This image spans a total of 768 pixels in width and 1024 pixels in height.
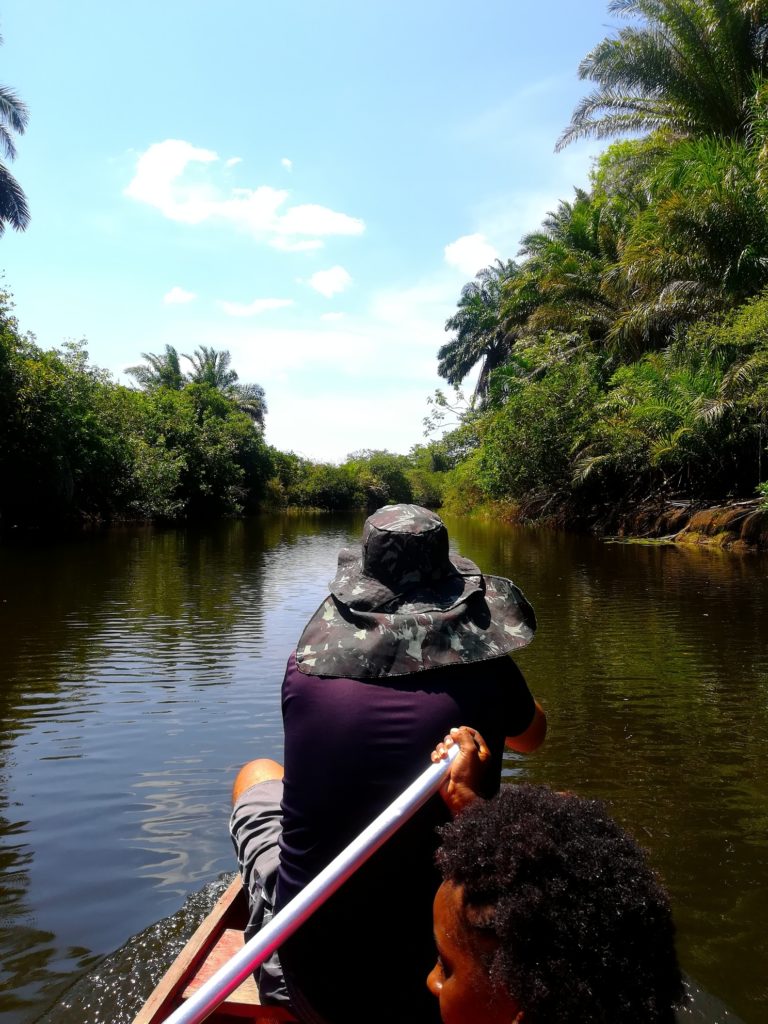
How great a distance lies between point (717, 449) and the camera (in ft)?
60.6

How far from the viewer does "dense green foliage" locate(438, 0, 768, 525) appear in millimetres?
15352

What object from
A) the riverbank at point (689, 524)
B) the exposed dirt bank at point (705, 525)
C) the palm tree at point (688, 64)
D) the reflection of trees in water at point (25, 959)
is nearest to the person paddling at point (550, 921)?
the reflection of trees in water at point (25, 959)

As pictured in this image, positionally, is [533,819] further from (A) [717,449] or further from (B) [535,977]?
(A) [717,449]

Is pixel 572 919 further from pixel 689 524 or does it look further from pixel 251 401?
pixel 251 401

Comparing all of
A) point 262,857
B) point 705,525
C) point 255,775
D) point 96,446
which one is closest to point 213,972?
point 262,857

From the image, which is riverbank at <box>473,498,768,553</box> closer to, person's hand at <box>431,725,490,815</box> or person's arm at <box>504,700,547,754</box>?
person's arm at <box>504,700,547,754</box>

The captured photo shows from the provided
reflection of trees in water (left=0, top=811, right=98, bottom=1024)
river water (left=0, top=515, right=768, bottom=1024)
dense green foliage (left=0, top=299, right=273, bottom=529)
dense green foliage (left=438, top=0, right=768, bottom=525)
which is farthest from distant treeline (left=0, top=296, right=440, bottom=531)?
reflection of trees in water (left=0, top=811, right=98, bottom=1024)

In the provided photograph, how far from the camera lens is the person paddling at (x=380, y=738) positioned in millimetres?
1560

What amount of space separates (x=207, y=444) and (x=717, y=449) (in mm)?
25369

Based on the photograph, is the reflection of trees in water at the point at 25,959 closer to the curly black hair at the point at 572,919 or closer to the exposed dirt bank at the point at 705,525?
the curly black hair at the point at 572,919

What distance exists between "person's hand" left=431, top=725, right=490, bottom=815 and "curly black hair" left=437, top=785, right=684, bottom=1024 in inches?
9.8

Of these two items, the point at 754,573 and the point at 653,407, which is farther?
the point at 653,407

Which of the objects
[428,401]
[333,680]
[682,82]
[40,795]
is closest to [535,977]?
[333,680]

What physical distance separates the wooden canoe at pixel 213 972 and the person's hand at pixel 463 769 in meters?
0.71
